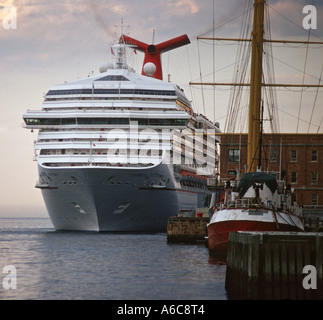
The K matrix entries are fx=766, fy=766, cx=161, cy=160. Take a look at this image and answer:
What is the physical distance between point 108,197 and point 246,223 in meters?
26.0

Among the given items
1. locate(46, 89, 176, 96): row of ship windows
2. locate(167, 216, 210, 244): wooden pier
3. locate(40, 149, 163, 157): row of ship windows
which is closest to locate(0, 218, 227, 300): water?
locate(167, 216, 210, 244): wooden pier

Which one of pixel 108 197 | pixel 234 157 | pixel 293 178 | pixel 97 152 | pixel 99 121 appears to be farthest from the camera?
pixel 234 157

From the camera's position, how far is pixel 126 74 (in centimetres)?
7600

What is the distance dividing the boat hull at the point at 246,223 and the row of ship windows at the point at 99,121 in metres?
26.8

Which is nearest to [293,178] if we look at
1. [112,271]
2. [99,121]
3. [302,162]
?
[302,162]

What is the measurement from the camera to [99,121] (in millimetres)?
66500

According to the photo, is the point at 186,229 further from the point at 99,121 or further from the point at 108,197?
the point at 99,121

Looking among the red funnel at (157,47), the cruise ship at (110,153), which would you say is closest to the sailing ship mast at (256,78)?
the cruise ship at (110,153)

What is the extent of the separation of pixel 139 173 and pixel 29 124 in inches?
459

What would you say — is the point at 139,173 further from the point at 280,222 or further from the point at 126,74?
the point at 280,222
